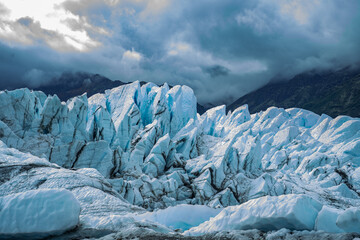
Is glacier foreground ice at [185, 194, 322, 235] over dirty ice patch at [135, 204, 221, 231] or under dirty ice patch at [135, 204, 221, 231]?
over

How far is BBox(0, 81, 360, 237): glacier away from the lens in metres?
8.15

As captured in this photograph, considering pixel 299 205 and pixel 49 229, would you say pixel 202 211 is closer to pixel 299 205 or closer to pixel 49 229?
pixel 299 205

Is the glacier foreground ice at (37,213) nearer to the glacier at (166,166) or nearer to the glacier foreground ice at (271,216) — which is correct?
the glacier at (166,166)

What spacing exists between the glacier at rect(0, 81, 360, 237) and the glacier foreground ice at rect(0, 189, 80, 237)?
24 centimetres

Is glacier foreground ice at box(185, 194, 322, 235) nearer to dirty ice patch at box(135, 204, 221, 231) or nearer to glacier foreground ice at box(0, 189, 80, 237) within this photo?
glacier foreground ice at box(0, 189, 80, 237)

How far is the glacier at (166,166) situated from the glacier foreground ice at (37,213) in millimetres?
236

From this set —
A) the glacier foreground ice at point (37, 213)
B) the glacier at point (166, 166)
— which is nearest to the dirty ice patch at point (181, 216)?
the glacier at point (166, 166)

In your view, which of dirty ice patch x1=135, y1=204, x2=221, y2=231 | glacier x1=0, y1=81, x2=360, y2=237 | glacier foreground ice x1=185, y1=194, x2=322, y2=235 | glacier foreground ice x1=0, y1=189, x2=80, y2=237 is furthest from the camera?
dirty ice patch x1=135, y1=204, x2=221, y2=231

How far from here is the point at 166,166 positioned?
33.2m

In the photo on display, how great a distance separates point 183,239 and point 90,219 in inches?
126

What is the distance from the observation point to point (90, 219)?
838 cm

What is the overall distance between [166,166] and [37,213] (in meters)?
26.4

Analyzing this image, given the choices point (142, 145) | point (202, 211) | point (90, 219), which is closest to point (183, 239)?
point (90, 219)

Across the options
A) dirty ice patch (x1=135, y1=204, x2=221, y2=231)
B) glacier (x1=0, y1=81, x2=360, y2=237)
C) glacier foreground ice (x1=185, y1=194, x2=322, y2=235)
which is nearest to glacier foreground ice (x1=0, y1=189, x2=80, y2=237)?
glacier (x1=0, y1=81, x2=360, y2=237)
